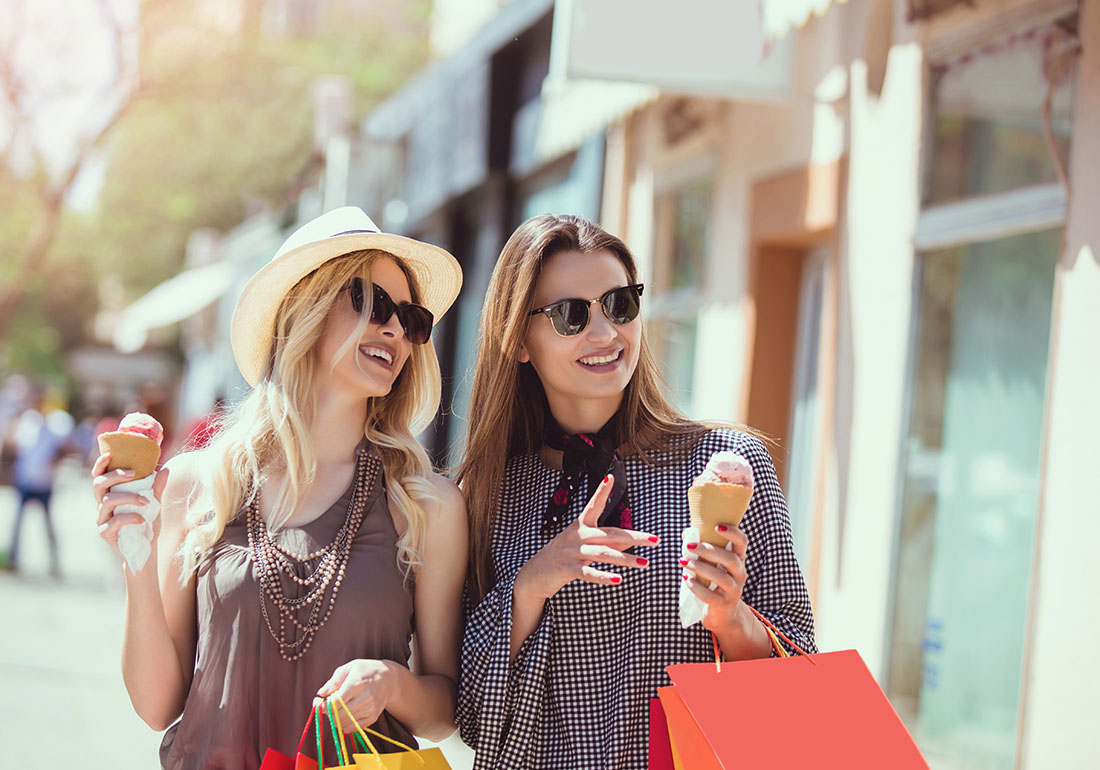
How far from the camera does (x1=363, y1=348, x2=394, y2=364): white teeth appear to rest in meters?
2.70

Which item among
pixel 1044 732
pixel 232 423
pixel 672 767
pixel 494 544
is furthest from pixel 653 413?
pixel 1044 732

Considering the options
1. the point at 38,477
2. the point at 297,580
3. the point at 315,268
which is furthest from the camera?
the point at 38,477

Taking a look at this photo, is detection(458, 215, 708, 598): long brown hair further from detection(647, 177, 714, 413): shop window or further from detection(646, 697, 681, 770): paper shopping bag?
detection(647, 177, 714, 413): shop window

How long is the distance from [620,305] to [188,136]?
3038 cm

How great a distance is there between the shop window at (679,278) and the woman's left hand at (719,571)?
576cm

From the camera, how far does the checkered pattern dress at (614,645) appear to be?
2.43 m

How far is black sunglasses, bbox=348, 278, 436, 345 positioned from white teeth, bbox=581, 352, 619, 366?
400mm

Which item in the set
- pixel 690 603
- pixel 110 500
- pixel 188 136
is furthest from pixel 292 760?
pixel 188 136

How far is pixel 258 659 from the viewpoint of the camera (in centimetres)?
253

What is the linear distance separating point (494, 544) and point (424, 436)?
1108 centimetres

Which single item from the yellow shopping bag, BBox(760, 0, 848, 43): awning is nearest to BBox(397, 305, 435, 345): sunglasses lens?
the yellow shopping bag

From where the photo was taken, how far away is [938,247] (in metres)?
5.39

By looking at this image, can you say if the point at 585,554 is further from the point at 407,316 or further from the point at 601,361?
the point at 407,316

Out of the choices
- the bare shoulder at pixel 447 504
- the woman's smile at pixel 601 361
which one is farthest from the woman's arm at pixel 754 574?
the bare shoulder at pixel 447 504
